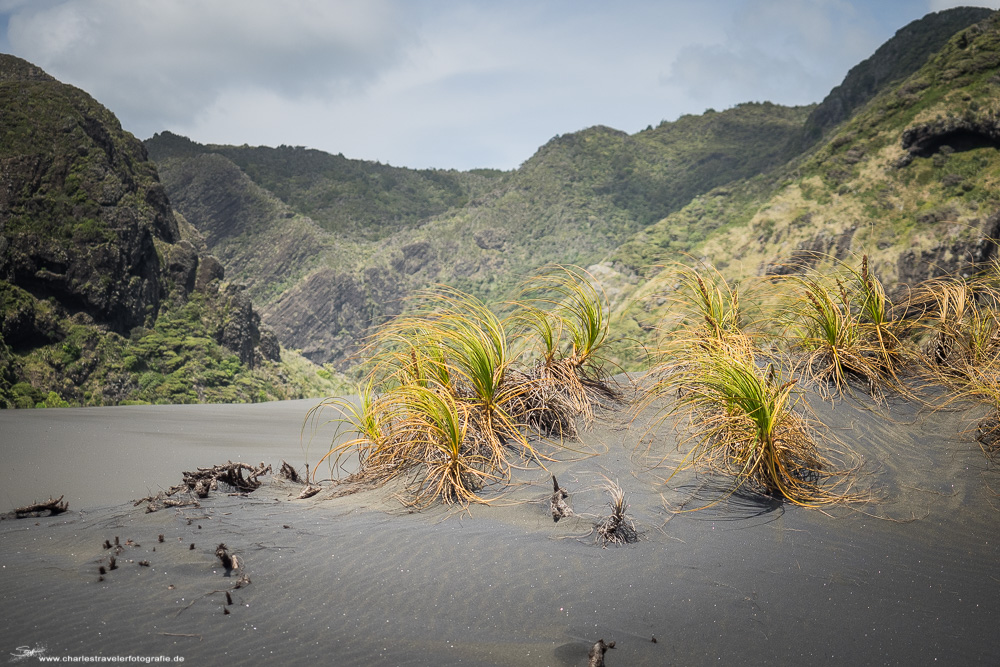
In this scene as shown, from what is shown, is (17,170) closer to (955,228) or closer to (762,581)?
(762,581)

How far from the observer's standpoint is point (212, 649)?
1.60 metres

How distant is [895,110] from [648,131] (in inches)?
1822

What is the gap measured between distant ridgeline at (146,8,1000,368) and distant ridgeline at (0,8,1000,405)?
159 mm

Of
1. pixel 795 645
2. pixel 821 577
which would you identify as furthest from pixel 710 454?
pixel 795 645

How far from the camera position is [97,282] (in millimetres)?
14930

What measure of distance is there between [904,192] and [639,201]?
114 feet

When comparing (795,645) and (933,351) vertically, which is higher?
(933,351)

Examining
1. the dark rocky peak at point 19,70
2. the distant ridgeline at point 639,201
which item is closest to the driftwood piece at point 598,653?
the distant ridgeline at point 639,201

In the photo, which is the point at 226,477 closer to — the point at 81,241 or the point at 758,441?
the point at 758,441

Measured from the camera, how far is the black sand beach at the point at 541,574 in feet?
5.50

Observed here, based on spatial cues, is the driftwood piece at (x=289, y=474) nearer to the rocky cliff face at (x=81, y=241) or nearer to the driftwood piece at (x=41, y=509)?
the driftwood piece at (x=41, y=509)

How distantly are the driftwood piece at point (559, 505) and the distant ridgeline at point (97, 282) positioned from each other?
494 inches

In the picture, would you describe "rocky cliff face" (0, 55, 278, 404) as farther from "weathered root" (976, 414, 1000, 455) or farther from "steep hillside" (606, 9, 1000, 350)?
"steep hillside" (606, 9, 1000, 350)

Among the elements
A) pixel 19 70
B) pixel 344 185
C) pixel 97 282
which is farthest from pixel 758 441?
pixel 344 185
